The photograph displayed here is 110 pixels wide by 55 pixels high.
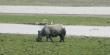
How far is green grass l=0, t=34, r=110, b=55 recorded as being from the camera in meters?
19.5

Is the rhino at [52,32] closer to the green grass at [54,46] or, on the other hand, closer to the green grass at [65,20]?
the green grass at [54,46]

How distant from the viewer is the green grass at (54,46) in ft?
63.9

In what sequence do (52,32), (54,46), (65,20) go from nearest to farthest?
(54,46) → (52,32) → (65,20)

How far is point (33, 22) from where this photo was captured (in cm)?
3788

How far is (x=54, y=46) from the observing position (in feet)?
71.4

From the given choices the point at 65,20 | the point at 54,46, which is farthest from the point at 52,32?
the point at 65,20

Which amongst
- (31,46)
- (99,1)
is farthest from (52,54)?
(99,1)

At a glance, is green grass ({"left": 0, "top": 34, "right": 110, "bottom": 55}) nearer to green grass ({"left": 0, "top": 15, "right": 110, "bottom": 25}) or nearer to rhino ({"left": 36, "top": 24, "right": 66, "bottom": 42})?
rhino ({"left": 36, "top": 24, "right": 66, "bottom": 42})

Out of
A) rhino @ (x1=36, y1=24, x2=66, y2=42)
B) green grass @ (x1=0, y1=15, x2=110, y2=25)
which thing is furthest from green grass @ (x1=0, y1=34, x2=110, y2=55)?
green grass @ (x1=0, y1=15, x2=110, y2=25)

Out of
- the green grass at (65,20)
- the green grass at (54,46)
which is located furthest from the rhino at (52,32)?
the green grass at (65,20)

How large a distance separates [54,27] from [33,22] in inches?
530

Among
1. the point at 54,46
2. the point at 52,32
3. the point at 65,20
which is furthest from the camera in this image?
the point at 65,20

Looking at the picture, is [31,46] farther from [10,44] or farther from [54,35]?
[54,35]

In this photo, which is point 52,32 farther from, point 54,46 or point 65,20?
point 65,20
